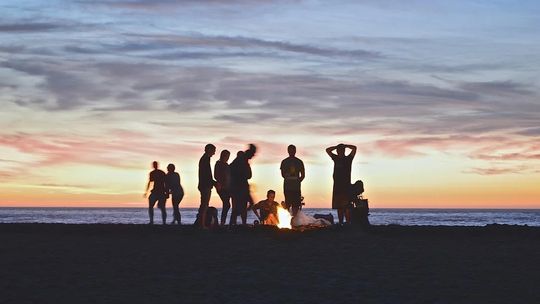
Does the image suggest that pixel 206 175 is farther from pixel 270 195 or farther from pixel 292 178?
pixel 270 195

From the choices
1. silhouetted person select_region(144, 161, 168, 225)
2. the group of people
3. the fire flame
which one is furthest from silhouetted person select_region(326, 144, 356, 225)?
silhouetted person select_region(144, 161, 168, 225)

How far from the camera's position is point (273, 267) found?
13.2 metres

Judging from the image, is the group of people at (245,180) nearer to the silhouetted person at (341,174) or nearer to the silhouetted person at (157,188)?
the silhouetted person at (341,174)

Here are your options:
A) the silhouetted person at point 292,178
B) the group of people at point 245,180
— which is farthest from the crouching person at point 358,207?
the silhouetted person at point 292,178

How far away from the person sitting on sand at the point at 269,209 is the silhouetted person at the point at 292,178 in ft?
3.44

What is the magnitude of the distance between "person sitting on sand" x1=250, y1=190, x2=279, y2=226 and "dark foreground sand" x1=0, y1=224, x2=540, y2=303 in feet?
7.97

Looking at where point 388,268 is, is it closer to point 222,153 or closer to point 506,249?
point 506,249

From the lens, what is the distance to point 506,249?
16.2 m

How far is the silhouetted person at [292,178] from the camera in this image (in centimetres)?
Result: 2138

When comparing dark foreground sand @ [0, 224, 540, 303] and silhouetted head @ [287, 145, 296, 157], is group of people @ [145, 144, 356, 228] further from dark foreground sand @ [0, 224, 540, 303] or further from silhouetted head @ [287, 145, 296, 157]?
dark foreground sand @ [0, 224, 540, 303]

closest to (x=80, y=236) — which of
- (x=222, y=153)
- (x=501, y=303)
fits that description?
(x=222, y=153)

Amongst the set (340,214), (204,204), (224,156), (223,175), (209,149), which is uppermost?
(209,149)

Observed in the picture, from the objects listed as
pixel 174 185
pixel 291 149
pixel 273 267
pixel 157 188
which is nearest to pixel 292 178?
pixel 291 149

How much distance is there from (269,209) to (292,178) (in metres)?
1.71
